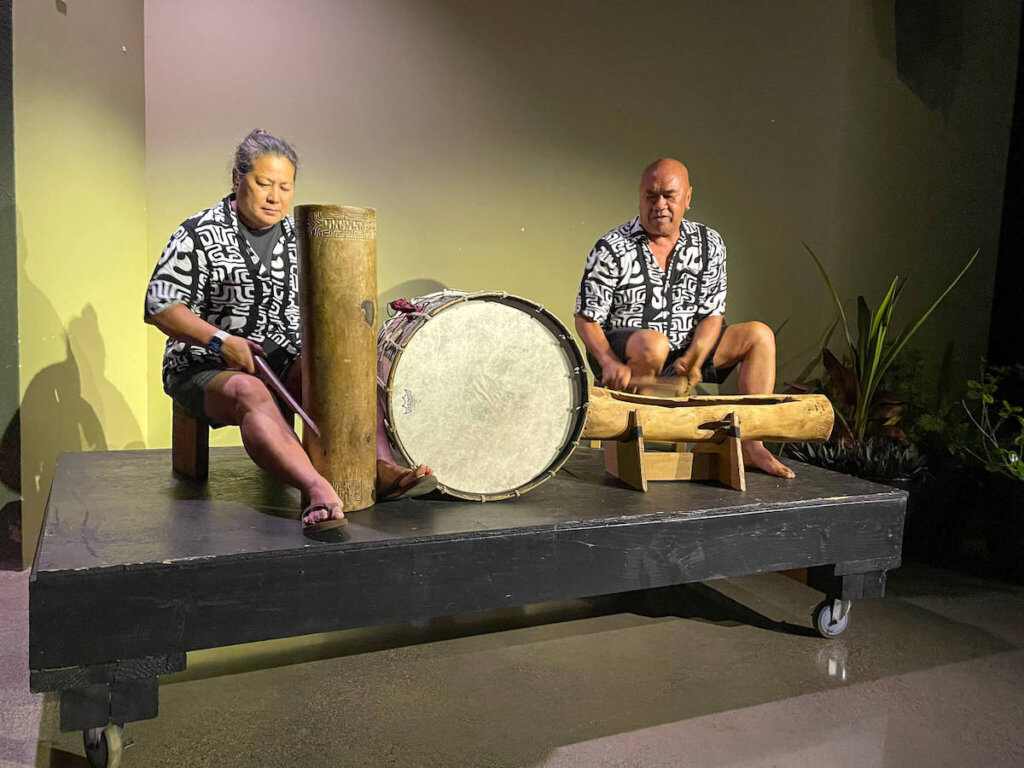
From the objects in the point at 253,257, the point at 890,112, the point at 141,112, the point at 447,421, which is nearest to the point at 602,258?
the point at 447,421

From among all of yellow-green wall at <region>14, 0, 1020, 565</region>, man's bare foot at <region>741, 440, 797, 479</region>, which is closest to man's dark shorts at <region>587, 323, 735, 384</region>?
man's bare foot at <region>741, 440, 797, 479</region>

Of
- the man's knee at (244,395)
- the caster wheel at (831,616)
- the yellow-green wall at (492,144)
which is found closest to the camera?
the man's knee at (244,395)

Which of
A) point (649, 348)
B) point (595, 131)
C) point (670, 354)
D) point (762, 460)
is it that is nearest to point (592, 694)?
point (762, 460)

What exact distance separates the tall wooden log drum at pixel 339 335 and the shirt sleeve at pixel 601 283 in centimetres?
104

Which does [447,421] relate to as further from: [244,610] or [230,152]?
[230,152]

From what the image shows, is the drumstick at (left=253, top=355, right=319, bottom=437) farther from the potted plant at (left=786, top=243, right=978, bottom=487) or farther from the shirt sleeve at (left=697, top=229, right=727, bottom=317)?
the potted plant at (left=786, top=243, right=978, bottom=487)

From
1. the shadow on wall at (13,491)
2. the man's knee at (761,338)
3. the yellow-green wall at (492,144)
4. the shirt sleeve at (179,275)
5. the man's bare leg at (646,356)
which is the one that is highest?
the yellow-green wall at (492,144)

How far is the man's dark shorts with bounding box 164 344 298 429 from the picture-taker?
7.87 ft

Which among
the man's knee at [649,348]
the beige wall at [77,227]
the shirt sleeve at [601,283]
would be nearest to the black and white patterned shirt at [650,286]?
the shirt sleeve at [601,283]

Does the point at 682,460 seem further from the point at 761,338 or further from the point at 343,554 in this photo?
the point at 343,554

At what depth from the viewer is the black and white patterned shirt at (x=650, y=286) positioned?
2.99 m

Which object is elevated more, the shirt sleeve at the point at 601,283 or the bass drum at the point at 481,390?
the shirt sleeve at the point at 601,283

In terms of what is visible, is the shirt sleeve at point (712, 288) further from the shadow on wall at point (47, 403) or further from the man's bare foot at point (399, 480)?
the shadow on wall at point (47, 403)

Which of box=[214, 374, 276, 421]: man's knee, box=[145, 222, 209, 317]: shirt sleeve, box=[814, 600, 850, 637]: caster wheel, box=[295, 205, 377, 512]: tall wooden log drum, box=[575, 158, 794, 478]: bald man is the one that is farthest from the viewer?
box=[575, 158, 794, 478]: bald man
